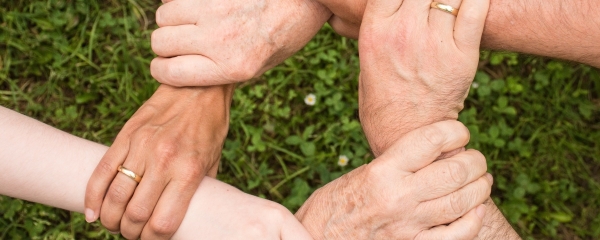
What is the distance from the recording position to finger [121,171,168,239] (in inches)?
82.1

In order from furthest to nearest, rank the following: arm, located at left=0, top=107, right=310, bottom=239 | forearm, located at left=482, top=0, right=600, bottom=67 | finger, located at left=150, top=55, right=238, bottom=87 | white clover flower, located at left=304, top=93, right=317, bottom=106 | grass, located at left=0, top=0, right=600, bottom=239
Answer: white clover flower, located at left=304, top=93, right=317, bottom=106
grass, located at left=0, top=0, right=600, bottom=239
finger, located at left=150, top=55, right=238, bottom=87
arm, located at left=0, top=107, right=310, bottom=239
forearm, located at left=482, top=0, right=600, bottom=67

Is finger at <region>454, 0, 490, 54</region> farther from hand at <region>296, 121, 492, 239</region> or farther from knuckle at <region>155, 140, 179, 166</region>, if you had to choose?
knuckle at <region>155, 140, 179, 166</region>

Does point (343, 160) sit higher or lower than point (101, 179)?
lower

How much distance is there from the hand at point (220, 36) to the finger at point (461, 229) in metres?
0.94

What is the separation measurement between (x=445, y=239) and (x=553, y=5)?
0.84m

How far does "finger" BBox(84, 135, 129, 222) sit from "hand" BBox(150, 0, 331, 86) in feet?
1.29

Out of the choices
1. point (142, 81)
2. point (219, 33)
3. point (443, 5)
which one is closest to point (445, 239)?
point (443, 5)

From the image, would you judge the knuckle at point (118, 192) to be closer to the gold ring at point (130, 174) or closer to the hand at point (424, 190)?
the gold ring at point (130, 174)

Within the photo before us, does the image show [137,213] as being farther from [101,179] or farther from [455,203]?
[455,203]

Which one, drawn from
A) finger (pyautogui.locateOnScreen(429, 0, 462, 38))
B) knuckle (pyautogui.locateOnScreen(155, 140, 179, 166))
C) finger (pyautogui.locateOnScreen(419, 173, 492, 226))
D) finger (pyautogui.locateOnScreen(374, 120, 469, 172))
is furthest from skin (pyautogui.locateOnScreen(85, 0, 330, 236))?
finger (pyautogui.locateOnScreen(419, 173, 492, 226))

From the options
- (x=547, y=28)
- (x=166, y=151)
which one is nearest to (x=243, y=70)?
(x=166, y=151)

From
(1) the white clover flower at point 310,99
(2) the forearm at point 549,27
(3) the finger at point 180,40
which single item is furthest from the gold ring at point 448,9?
(1) the white clover flower at point 310,99

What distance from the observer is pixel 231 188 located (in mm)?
2273

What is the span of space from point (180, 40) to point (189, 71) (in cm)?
13
